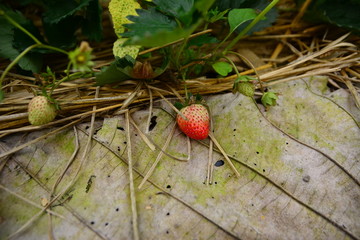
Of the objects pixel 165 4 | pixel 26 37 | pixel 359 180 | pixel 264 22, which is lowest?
pixel 359 180

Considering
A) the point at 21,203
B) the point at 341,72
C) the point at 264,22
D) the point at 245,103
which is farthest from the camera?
the point at 264,22

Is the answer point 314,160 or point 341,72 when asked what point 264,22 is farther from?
point 314,160

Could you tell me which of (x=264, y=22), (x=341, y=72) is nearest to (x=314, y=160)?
(x=341, y=72)

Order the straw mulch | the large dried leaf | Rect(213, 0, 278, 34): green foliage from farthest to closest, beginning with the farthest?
Rect(213, 0, 278, 34): green foliage → the straw mulch → the large dried leaf

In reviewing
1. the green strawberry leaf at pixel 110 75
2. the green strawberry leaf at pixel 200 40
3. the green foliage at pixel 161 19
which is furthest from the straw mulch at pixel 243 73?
the green foliage at pixel 161 19

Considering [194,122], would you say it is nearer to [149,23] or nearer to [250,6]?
[149,23]

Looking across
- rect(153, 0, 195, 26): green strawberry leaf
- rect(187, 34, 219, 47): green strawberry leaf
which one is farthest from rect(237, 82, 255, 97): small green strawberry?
rect(153, 0, 195, 26): green strawberry leaf

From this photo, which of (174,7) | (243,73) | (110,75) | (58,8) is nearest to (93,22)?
(58,8)

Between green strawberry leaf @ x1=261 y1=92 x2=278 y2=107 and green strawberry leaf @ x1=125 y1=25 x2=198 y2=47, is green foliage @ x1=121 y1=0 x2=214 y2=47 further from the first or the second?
green strawberry leaf @ x1=261 y1=92 x2=278 y2=107
